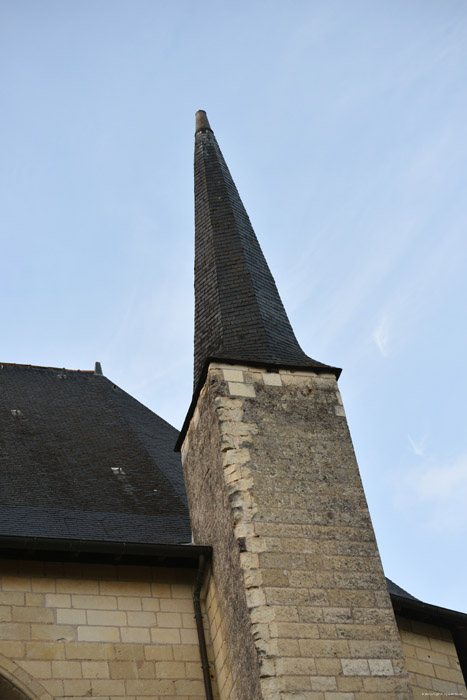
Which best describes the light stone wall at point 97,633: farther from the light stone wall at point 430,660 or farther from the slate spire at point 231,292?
the slate spire at point 231,292

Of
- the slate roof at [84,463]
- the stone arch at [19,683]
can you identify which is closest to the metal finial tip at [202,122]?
the slate roof at [84,463]

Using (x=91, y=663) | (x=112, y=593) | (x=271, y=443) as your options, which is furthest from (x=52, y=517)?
(x=271, y=443)

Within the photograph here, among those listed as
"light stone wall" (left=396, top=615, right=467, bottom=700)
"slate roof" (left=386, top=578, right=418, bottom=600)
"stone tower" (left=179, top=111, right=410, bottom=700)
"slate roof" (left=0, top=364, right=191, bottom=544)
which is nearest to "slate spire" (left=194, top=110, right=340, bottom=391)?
"stone tower" (left=179, top=111, right=410, bottom=700)

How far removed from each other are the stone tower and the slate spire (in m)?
0.02

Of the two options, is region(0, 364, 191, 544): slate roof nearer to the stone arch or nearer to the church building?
the church building

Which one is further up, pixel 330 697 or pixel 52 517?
pixel 52 517

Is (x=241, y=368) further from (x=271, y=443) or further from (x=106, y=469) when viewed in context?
(x=106, y=469)

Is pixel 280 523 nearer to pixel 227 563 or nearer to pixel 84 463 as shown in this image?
pixel 227 563

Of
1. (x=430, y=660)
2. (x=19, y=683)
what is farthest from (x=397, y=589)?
(x=19, y=683)

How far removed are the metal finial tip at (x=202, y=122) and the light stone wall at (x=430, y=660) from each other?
7.03 metres

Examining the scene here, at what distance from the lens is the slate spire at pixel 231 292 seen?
8.78m

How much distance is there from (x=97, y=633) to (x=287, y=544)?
1.62 m

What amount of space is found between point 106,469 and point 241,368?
7.13 ft

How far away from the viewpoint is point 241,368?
8328 mm
